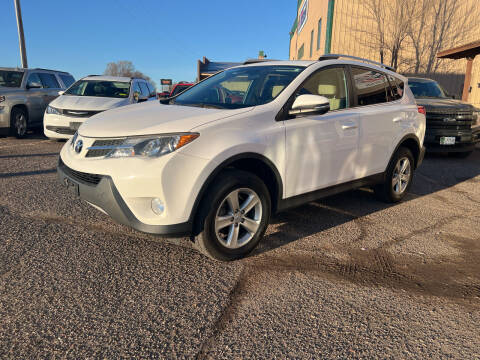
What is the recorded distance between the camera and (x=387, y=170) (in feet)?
16.0

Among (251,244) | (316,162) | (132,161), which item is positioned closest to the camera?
(132,161)

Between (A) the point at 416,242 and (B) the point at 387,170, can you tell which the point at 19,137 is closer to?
(B) the point at 387,170

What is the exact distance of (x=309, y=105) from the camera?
342 cm

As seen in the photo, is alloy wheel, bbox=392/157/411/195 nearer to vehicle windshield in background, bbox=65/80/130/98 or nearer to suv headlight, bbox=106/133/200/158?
suv headlight, bbox=106/133/200/158

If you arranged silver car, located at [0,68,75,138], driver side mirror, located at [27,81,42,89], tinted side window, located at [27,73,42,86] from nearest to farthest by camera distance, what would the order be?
1. silver car, located at [0,68,75,138]
2. driver side mirror, located at [27,81,42,89]
3. tinted side window, located at [27,73,42,86]

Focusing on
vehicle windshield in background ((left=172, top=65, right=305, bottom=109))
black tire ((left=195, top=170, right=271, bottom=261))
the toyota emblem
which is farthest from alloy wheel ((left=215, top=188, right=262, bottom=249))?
the toyota emblem

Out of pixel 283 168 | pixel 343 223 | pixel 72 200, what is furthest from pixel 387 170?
pixel 72 200

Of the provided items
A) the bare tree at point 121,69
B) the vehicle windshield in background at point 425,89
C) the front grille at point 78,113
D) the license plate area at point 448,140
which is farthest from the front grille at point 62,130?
the bare tree at point 121,69

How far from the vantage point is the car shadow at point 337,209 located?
3.95 m

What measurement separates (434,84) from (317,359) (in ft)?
33.5

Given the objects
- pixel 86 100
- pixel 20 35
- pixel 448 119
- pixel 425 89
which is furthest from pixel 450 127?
pixel 20 35

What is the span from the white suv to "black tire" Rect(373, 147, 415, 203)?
262 millimetres

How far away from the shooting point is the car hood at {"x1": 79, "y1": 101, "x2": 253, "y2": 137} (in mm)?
2969

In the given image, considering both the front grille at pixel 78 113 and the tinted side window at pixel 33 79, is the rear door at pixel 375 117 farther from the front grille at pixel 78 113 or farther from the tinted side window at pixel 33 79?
the tinted side window at pixel 33 79
